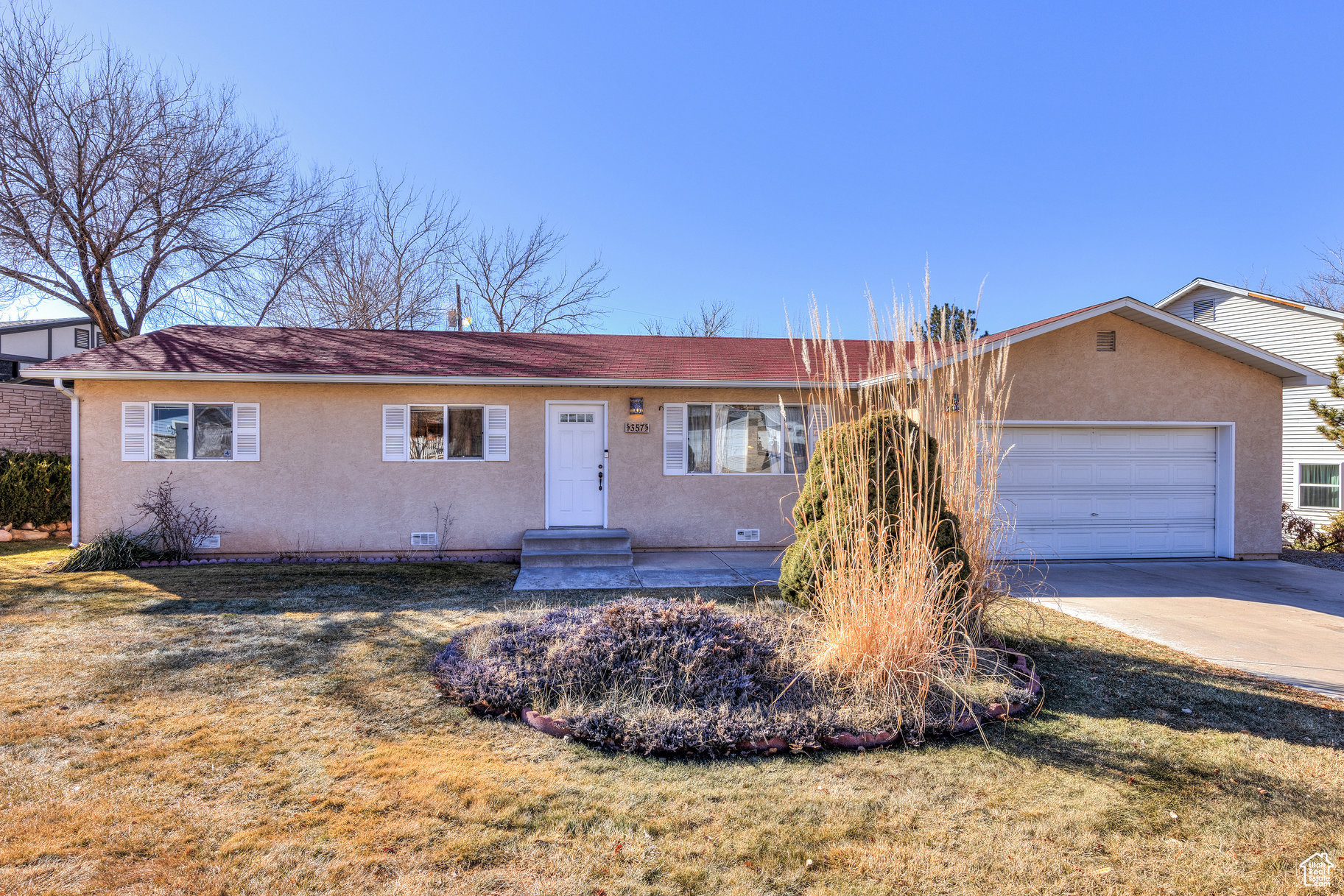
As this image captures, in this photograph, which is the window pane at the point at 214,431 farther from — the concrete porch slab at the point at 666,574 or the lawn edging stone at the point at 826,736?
the lawn edging stone at the point at 826,736

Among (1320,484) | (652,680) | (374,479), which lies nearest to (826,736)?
(652,680)

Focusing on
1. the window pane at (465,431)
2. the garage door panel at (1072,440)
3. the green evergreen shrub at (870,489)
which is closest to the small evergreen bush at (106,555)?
the window pane at (465,431)

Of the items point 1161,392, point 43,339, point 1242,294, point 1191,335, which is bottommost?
point 1161,392

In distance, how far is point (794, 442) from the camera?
9461 mm

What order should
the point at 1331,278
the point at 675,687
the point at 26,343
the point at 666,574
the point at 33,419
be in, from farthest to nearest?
1. the point at 26,343
2. the point at 1331,278
3. the point at 33,419
4. the point at 666,574
5. the point at 675,687

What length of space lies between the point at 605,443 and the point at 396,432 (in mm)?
2932

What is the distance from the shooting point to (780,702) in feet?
11.7

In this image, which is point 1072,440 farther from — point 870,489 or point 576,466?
point 576,466

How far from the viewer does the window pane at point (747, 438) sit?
9305 millimetres

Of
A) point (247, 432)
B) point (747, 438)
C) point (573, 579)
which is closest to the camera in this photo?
point (573, 579)

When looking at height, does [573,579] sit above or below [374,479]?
below

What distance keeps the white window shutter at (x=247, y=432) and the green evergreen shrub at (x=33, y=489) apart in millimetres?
4727

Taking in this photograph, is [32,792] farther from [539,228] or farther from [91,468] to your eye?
[539,228]

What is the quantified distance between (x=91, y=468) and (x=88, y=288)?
7595mm
